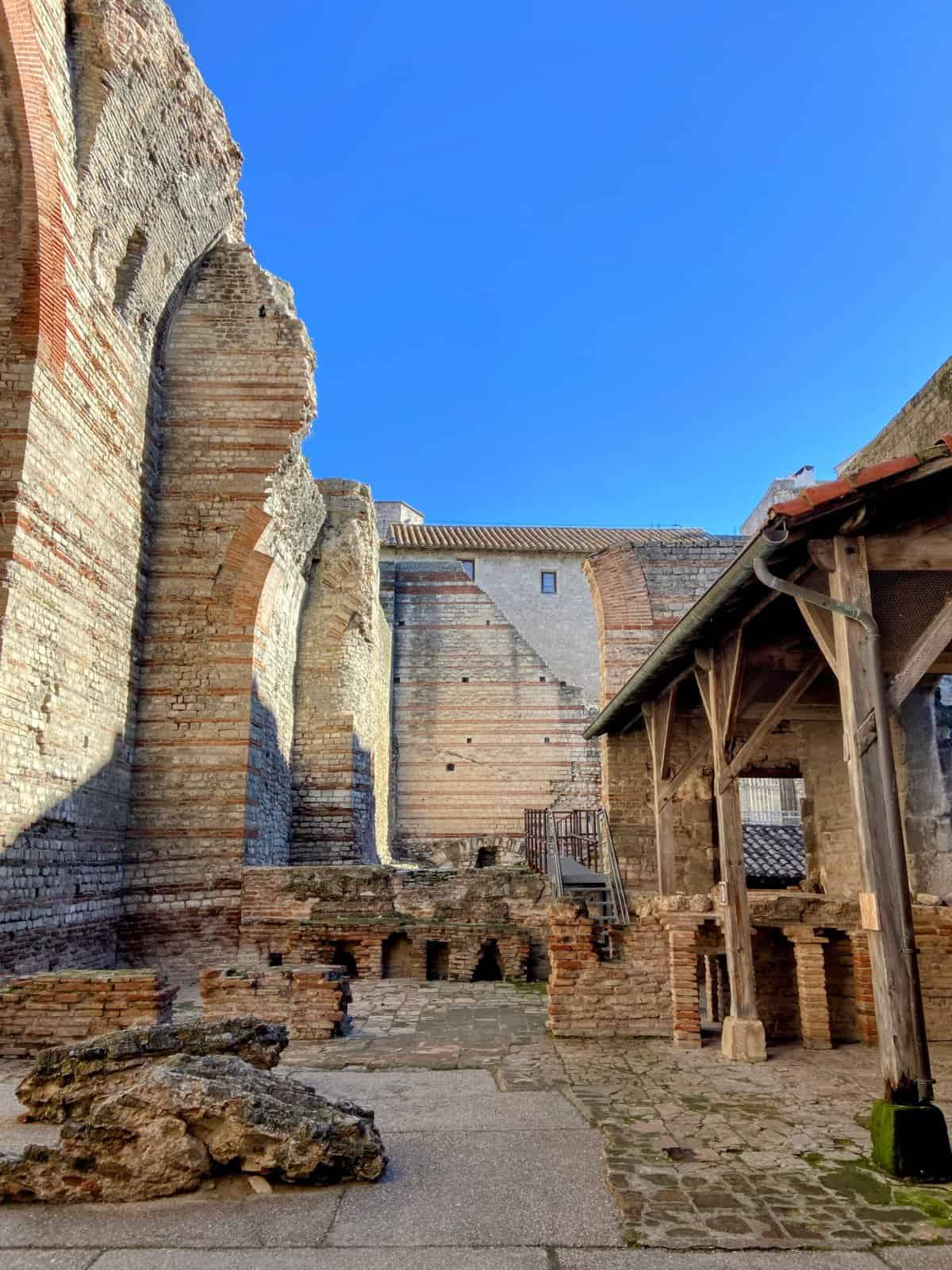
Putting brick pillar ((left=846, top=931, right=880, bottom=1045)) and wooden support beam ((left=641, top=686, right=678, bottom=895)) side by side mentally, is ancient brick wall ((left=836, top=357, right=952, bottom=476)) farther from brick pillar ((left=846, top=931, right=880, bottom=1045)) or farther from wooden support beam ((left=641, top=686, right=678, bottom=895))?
brick pillar ((left=846, top=931, right=880, bottom=1045))

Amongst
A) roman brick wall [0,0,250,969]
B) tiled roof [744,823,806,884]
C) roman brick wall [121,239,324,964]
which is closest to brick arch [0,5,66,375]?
roman brick wall [0,0,250,969]

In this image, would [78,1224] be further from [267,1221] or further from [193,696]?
[193,696]

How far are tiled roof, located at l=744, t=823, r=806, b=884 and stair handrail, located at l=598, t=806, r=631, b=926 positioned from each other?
7.34ft

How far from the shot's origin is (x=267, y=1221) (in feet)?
10.5

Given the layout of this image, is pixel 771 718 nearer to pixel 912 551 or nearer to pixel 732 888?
pixel 732 888

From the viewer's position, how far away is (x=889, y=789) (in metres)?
4.29

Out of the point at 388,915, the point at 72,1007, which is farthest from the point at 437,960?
the point at 72,1007

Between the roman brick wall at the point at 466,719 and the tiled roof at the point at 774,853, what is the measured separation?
21.7ft

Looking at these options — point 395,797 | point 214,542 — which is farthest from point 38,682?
point 395,797

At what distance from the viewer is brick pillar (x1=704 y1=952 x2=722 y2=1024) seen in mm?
8312

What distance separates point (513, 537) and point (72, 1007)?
2118 cm

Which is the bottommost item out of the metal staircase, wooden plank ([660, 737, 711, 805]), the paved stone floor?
the paved stone floor

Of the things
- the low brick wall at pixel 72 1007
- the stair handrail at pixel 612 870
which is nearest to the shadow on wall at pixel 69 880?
the low brick wall at pixel 72 1007

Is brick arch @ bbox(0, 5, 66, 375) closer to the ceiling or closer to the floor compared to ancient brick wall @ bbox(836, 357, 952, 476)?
closer to the ceiling
